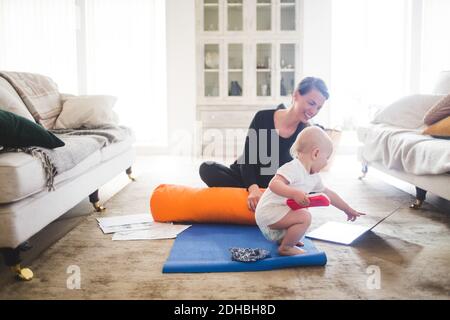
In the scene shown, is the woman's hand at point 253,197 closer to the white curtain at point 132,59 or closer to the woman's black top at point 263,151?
the woman's black top at point 263,151

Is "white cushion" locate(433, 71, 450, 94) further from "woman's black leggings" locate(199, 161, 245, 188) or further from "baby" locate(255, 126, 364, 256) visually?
"baby" locate(255, 126, 364, 256)

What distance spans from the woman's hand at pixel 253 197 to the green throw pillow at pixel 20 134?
0.89 m

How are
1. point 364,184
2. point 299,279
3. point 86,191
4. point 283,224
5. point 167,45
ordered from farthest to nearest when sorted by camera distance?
point 167,45 → point 364,184 → point 86,191 → point 283,224 → point 299,279

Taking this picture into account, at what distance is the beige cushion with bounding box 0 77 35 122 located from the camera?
2539 mm

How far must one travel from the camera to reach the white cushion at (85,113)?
310 centimetres

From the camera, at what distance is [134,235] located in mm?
2082

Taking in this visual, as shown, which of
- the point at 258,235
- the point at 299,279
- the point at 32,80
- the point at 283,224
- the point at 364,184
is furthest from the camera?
the point at 364,184

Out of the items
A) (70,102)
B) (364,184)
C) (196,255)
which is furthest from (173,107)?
(196,255)

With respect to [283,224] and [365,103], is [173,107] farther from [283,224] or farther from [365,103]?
[283,224]

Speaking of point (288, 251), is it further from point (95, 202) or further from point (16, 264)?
point (95, 202)

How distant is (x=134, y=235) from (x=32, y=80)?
5.44 feet

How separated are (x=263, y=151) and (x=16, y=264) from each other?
1.16m

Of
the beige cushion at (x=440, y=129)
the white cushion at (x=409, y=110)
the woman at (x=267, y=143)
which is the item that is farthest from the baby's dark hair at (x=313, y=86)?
the white cushion at (x=409, y=110)

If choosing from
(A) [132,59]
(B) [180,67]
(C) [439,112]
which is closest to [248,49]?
(B) [180,67]
